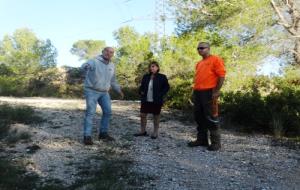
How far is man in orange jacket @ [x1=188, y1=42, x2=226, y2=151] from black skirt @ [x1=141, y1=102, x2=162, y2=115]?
3.33 feet

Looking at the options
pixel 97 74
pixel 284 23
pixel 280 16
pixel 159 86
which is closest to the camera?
pixel 97 74

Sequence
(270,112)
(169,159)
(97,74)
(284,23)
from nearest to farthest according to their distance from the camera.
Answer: (169,159) → (97,74) → (270,112) → (284,23)

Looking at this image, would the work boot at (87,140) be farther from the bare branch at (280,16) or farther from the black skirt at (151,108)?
the bare branch at (280,16)

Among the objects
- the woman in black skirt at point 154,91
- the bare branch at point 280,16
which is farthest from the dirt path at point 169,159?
the bare branch at point 280,16

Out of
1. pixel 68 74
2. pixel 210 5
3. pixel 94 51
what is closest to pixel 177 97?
pixel 210 5

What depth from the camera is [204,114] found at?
8.51 meters

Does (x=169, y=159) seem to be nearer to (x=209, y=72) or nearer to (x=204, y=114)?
(x=204, y=114)

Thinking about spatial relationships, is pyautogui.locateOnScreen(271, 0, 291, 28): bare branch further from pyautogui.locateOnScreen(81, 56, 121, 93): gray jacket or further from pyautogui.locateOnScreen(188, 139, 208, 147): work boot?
pyautogui.locateOnScreen(81, 56, 121, 93): gray jacket

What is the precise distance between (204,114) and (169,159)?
1090mm

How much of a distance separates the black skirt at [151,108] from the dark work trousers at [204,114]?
3.33ft

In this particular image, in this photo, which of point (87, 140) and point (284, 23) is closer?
point (87, 140)

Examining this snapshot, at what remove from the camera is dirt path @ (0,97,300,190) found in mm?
6645

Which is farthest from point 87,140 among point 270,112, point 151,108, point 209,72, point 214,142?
point 270,112

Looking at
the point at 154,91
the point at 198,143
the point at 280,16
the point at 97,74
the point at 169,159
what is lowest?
the point at 169,159
